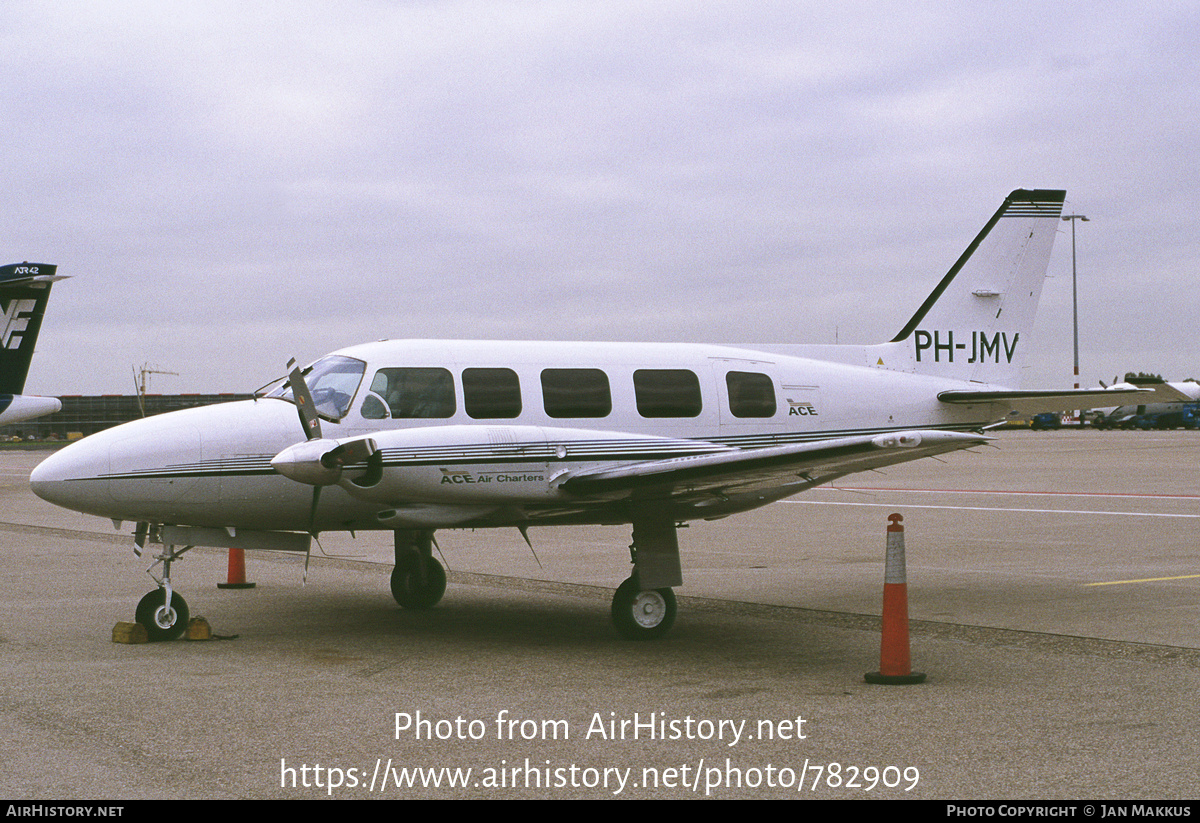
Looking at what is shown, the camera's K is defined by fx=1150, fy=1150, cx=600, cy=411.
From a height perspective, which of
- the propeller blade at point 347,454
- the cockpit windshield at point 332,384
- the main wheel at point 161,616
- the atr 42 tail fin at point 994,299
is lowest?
the main wheel at point 161,616

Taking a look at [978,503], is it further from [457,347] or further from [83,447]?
[83,447]

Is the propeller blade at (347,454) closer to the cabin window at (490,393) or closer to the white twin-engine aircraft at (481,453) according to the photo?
the white twin-engine aircraft at (481,453)

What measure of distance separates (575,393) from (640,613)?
202cm

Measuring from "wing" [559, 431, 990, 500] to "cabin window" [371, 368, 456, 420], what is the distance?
1304mm

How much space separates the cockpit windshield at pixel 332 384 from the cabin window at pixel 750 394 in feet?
11.5

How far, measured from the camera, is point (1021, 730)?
250 inches

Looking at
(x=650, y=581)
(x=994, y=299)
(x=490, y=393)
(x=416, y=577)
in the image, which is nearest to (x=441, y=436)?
(x=490, y=393)

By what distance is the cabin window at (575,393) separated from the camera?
33.1 feet

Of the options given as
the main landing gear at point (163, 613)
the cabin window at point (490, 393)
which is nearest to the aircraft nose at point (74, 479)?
the main landing gear at point (163, 613)

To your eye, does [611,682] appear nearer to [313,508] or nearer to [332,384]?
[313,508]

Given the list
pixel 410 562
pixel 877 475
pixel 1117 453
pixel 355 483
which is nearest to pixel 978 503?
pixel 877 475

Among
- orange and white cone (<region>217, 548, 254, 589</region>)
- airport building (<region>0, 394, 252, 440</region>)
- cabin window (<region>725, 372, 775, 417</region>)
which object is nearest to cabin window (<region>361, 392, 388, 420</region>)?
cabin window (<region>725, 372, 775, 417</region>)

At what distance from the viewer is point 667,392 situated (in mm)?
10633

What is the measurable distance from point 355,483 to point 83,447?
7.76ft
